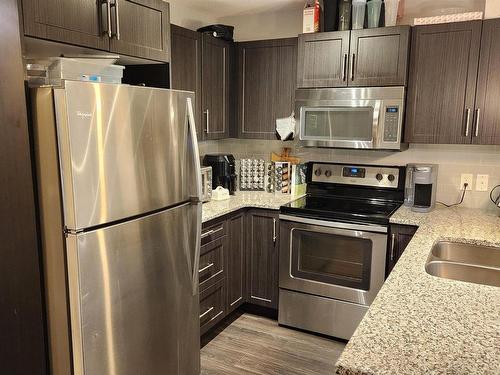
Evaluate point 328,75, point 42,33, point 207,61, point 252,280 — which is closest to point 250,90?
point 207,61

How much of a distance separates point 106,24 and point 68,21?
197 millimetres

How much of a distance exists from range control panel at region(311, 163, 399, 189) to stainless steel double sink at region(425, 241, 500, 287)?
928 millimetres

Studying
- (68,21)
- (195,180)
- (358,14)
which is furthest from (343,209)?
(68,21)

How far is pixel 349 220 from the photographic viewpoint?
8.81 feet

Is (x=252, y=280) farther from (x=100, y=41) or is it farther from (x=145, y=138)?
(x=100, y=41)

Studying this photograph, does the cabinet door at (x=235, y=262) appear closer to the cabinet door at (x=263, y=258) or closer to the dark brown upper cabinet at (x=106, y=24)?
the cabinet door at (x=263, y=258)

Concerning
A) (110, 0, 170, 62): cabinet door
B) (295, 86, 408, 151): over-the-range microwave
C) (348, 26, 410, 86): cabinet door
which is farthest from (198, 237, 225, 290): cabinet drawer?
(348, 26, 410, 86): cabinet door

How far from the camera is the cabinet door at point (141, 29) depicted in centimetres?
194

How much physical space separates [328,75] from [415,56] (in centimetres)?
57

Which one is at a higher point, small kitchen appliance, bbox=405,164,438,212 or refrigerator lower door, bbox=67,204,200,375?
small kitchen appliance, bbox=405,164,438,212

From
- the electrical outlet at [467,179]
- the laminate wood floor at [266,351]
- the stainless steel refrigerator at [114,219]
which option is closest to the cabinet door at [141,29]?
the stainless steel refrigerator at [114,219]

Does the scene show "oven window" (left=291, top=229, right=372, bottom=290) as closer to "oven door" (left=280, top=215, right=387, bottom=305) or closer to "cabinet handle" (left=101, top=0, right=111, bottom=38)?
"oven door" (left=280, top=215, right=387, bottom=305)

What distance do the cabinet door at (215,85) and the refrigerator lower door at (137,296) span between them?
3.78 ft

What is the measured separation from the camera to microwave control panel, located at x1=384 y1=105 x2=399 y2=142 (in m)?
2.68
